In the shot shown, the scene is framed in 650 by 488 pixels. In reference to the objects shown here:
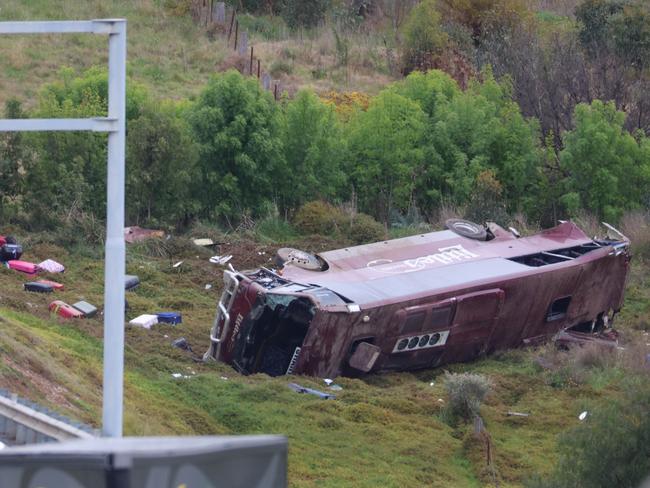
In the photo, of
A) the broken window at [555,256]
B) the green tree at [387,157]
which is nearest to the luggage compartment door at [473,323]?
the broken window at [555,256]

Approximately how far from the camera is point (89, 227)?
77.2 ft

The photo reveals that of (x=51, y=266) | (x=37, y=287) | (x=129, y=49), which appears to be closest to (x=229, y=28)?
(x=129, y=49)

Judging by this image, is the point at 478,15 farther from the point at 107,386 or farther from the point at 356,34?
the point at 107,386

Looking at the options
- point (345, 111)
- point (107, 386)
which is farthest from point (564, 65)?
point (107, 386)

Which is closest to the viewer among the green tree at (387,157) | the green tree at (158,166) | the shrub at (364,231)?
the green tree at (158,166)

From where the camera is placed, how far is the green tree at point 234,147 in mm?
26281

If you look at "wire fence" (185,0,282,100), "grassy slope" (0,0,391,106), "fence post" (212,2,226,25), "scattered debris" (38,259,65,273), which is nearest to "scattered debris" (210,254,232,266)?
"scattered debris" (38,259,65,273)

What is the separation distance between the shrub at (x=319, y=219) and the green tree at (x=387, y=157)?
1.94 m

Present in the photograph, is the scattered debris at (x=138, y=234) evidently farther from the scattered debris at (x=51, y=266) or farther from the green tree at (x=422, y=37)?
the green tree at (x=422, y=37)

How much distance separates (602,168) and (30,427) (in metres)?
21.2

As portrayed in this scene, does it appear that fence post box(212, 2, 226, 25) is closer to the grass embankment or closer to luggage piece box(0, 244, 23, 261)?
luggage piece box(0, 244, 23, 261)

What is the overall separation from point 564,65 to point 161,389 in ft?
84.4

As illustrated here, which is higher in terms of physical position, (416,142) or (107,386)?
(107,386)

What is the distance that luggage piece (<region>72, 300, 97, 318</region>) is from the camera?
18.5m
